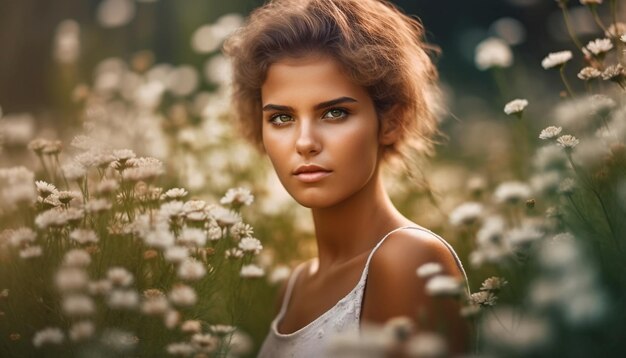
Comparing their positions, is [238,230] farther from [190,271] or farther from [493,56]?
[493,56]

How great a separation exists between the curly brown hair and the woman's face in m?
0.04

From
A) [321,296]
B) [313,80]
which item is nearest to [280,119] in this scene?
[313,80]

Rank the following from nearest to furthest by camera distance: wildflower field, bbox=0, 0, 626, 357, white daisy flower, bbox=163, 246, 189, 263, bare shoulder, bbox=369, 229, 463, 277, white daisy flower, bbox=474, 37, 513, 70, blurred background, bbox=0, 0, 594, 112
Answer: wildflower field, bbox=0, 0, 626, 357
white daisy flower, bbox=163, 246, 189, 263
bare shoulder, bbox=369, 229, 463, 277
white daisy flower, bbox=474, 37, 513, 70
blurred background, bbox=0, 0, 594, 112

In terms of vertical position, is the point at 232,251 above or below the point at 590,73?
below

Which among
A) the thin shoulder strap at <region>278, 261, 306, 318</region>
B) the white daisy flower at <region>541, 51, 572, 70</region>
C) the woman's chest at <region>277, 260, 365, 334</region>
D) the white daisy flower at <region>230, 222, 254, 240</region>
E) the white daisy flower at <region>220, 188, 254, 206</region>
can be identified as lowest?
the thin shoulder strap at <region>278, 261, 306, 318</region>

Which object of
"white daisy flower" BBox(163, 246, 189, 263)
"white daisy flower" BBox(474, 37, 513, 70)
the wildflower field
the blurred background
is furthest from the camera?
the blurred background

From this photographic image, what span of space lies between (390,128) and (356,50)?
0.24 m

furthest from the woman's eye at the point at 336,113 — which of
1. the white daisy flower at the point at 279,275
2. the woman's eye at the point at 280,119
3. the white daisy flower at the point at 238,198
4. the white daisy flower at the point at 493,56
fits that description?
the white daisy flower at the point at 493,56

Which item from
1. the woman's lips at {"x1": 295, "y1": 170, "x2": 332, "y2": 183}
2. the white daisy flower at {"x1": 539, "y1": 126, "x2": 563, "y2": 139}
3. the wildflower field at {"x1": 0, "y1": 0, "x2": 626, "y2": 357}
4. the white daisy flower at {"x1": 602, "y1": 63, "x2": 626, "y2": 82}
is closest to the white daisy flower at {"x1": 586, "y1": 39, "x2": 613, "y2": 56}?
the wildflower field at {"x1": 0, "y1": 0, "x2": 626, "y2": 357}

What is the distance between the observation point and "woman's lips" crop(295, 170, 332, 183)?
68.5 inches

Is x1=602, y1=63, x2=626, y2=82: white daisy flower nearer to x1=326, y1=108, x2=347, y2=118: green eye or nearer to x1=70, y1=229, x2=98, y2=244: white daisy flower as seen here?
x1=326, y1=108, x2=347, y2=118: green eye

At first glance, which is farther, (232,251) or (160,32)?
(160,32)

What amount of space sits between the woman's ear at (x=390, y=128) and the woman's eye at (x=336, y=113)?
16 cm

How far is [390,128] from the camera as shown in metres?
1.95
